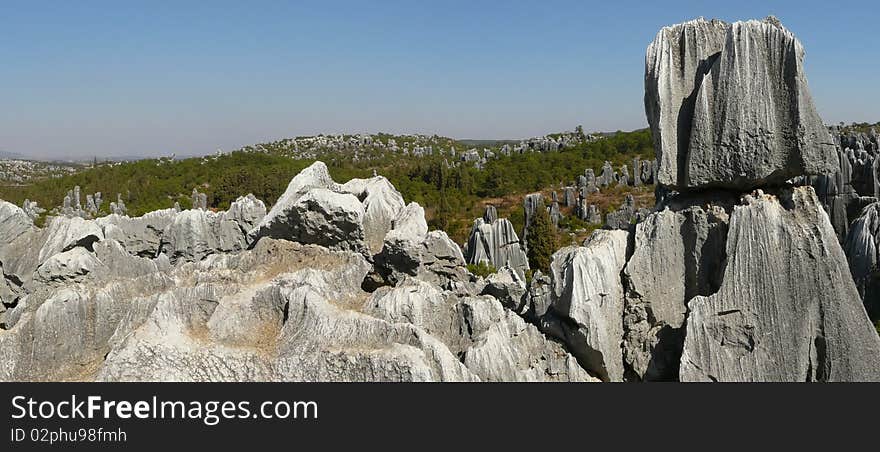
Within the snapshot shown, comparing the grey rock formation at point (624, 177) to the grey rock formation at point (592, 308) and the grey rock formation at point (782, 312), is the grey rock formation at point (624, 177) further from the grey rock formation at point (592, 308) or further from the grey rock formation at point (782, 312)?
the grey rock formation at point (782, 312)

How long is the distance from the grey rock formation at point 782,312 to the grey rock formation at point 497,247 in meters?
25.9

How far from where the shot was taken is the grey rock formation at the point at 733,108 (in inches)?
329

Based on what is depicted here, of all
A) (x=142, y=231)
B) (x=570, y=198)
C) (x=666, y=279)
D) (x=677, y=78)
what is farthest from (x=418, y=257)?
(x=570, y=198)

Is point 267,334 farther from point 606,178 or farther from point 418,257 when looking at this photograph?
point 606,178

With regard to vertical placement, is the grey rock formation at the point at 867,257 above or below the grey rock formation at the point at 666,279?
below

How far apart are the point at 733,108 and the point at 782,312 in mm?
2911

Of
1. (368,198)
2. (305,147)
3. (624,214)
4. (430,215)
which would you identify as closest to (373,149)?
(305,147)

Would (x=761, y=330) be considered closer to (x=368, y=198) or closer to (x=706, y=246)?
(x=706, y=246)

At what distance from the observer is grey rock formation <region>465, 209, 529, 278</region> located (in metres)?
34.6

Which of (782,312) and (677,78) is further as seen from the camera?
(677,78)

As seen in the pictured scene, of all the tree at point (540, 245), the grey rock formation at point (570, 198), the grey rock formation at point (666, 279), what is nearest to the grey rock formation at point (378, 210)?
the grey rock formation at point (666, 279)

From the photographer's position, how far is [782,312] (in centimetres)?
793
